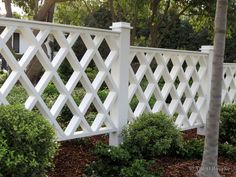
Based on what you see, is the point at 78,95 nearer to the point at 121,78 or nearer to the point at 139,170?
the point at 121,78

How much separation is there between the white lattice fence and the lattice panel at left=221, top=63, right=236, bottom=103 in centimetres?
300

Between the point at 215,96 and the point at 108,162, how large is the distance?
1.34m

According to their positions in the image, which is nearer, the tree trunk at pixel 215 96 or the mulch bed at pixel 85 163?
the tree trunk at pixel 215 96

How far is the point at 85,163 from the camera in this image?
14.0 feet

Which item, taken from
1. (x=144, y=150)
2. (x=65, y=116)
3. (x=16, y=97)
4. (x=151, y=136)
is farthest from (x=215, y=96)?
(x=16, y=97)

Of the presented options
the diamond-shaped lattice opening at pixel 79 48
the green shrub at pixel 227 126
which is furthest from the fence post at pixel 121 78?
the diamond-shaped lattice opening at pixel 79 48

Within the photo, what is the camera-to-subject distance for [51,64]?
13.4 ft

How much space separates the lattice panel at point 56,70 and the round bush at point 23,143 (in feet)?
2.08

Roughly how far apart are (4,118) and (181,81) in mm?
3507

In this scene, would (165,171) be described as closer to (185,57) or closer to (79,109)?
(79,109)

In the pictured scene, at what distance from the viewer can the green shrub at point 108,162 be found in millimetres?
4051

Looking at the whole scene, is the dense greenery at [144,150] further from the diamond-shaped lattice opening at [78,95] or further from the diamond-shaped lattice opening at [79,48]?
the diamond-shaped lattice opening at [79,48]

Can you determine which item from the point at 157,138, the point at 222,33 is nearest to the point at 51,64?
the point at 157,138

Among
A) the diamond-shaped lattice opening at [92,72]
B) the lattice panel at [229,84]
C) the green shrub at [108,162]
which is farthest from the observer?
the diamond-shaped lattice opening at [92,72]
